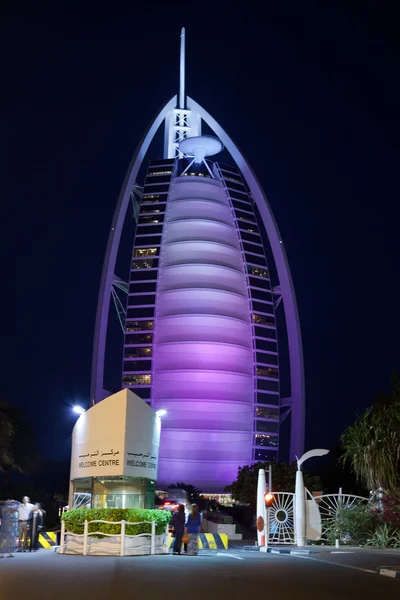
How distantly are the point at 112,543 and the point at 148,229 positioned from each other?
97251 millimetres

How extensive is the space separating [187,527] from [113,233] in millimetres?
85270

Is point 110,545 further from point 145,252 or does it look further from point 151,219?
point 151,219

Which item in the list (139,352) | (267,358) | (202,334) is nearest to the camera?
(202,334)

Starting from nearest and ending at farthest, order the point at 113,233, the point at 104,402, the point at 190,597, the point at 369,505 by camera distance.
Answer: the point at 190,597 → the point at 104,402 → the point at 369,505 → the point at 113,233

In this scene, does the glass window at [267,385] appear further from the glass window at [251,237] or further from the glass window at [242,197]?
the glass window at [242,197]

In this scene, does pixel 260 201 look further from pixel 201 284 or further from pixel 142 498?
pixel 142 498

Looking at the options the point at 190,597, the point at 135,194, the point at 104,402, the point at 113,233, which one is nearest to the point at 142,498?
the point at 104,402

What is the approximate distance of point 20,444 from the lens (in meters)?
80.4

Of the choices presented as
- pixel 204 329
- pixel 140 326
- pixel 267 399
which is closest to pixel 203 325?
pixel 204 329

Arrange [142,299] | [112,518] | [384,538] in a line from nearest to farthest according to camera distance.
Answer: [112,518] → [384,538] → [142,299]

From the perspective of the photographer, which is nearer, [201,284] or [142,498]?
[142,498]

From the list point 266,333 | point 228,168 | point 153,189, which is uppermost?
point 228,168

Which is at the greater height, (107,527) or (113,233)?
(113,233)

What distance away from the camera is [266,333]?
12112 cm
